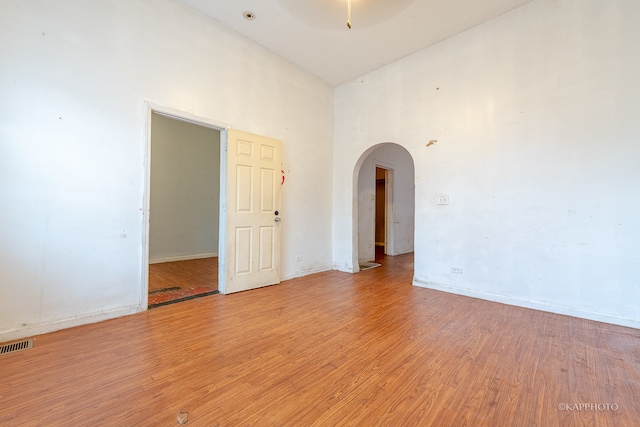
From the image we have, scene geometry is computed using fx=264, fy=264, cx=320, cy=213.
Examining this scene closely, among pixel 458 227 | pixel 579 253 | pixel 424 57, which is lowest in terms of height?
pixel 579 253

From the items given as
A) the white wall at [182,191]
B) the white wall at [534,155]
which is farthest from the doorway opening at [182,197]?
the white wall at [534,155]

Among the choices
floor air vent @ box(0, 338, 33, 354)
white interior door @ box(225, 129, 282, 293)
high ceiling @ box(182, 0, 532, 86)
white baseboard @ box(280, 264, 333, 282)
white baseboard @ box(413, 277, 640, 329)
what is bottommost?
floor air vent @ box(0, 338, 33, 354)

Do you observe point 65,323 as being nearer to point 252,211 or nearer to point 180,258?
point 252,211

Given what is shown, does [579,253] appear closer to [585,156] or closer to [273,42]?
[585,156]

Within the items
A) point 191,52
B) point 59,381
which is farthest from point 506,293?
point 191,52

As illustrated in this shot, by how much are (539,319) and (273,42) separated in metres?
4.94

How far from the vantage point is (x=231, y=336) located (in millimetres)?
2385

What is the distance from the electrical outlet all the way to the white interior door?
2.43 metres

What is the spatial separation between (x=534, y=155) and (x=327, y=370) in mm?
3353

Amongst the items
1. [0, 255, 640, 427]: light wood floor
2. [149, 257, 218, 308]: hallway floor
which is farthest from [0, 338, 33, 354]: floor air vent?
[149, 257, 218, 308]: hallway floor

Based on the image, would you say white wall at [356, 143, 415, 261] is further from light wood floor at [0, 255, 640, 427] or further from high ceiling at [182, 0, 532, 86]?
light wood floor at [0, 255, 640, 427]

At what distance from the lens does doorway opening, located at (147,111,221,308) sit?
5621mm

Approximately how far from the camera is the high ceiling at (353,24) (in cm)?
302

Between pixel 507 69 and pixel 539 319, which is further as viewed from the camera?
pixel 507 69
